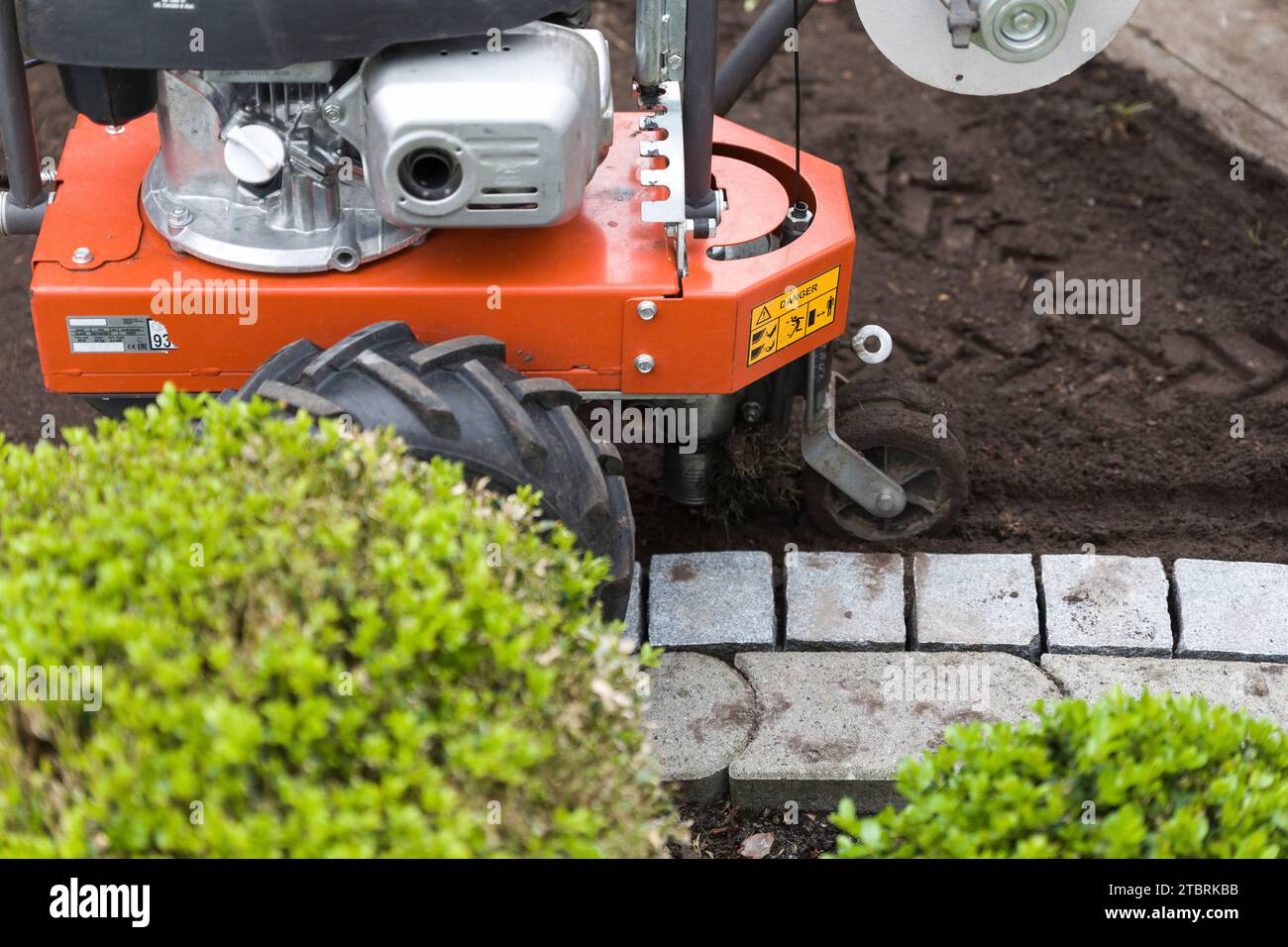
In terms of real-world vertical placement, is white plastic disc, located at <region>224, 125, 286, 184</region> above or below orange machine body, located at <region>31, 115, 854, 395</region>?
above

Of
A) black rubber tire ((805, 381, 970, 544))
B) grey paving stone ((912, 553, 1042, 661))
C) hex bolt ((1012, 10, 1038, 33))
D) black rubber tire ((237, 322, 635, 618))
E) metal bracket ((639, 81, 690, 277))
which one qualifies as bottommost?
grey paving stone ((912, 553, 1042, 661))

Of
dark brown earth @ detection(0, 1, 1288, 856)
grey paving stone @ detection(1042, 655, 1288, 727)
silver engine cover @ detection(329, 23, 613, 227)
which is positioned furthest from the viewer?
dark brown earth @ detection(0, 1, 1288, 856)

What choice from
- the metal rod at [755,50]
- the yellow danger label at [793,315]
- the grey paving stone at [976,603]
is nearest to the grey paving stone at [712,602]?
the grey paving stone at [976,603]

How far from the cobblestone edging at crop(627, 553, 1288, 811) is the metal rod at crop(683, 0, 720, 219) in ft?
2.87

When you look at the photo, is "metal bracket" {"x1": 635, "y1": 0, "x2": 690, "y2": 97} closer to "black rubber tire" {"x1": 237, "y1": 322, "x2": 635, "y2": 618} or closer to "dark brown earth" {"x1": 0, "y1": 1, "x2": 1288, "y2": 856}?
"black rubber tire" {"x1": 237, "y1": 322, "x2": 635, "y2": 618}

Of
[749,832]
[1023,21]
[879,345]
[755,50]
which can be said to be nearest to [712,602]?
[749,832]

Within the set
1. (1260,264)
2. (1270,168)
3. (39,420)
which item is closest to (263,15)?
Answer: (39,420)

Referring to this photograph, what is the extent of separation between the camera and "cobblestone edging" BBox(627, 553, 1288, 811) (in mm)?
3055

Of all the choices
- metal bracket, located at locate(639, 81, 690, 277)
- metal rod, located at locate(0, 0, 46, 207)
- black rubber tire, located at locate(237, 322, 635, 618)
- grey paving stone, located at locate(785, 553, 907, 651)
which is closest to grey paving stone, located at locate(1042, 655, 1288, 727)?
grey paving stone, located at locate(785, 553, 907, 651)

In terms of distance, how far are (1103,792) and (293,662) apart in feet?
3.66

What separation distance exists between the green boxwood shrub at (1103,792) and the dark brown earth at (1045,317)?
83 centimetres

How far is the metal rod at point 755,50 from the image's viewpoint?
3.21 metres

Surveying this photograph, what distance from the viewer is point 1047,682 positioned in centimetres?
321

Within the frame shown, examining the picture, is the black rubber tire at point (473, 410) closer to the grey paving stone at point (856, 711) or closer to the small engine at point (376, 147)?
the small engine at point (376, 147)
